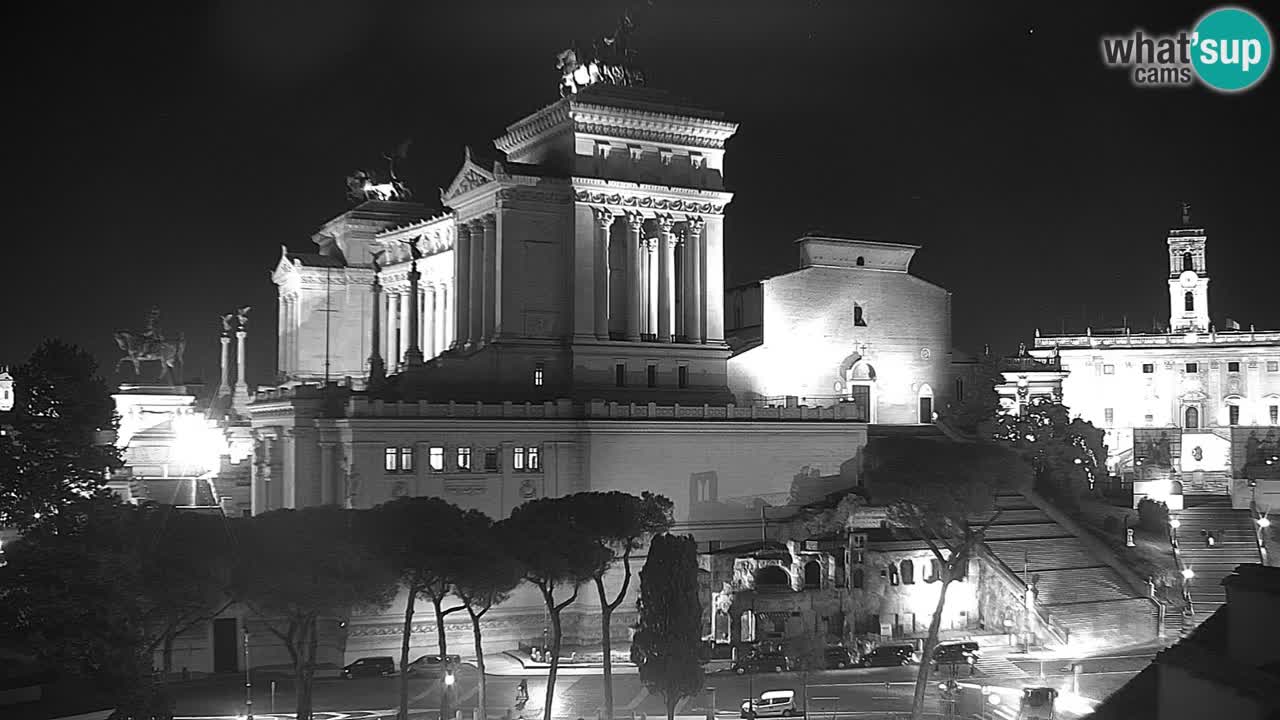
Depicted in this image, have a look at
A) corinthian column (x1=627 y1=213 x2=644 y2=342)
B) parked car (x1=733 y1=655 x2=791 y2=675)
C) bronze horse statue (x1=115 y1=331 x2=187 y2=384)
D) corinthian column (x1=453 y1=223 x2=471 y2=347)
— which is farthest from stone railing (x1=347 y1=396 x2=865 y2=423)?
bronze horse statue (x1=115 y1=331 x2=187 y2=384)

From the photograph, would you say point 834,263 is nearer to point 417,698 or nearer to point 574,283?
point 574,283

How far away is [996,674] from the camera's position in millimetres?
58125

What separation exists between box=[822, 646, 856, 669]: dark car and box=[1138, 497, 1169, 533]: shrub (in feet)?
92.2

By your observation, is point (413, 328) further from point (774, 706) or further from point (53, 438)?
point (774, 706)

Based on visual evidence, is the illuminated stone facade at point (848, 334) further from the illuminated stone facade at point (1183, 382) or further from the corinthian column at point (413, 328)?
the illuminated stone facade at point (1183, 382)

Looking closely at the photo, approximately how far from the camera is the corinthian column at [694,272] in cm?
7794

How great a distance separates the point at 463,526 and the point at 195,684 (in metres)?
15.8

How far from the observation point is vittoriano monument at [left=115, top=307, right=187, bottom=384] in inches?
3846

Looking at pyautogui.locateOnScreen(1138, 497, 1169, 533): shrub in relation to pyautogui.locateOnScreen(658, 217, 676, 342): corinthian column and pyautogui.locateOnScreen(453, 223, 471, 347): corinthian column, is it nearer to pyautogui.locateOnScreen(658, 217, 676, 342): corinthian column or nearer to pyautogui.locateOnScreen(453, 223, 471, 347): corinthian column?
pyautogui.locateOnScreen(658, 217, 676, 342): corinthian column

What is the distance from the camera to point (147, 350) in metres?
98.2

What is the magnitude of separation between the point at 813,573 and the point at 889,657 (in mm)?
5865

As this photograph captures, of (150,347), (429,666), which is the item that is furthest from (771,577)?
(150,347)

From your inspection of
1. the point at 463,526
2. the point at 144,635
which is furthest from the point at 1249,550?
the point at 144,635

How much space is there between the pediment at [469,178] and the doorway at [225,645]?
29.1m
